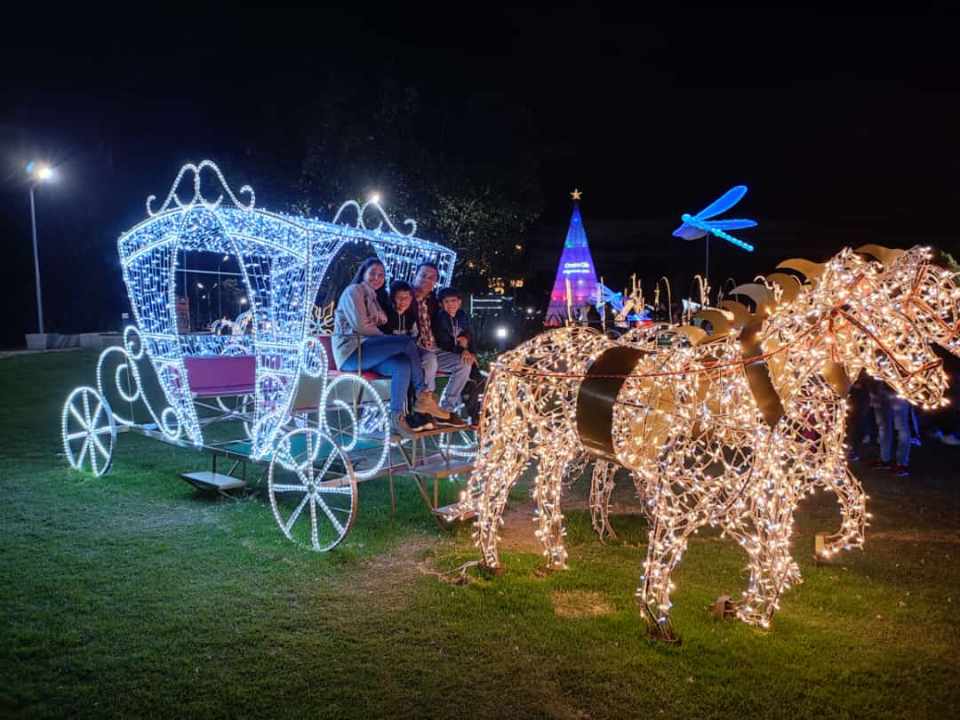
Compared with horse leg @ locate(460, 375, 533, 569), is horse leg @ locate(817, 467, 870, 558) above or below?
below

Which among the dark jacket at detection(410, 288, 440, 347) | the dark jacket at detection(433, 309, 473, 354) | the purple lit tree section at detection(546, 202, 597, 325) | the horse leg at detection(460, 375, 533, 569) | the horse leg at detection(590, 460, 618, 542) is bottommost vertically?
the horse leg at detection(590, 460, 618, 542)

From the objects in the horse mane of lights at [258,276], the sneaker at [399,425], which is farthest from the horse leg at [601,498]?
the horse mane of lights at [258,276]

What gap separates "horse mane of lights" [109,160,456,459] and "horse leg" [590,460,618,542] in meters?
2.64

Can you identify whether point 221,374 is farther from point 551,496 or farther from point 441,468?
point 551,496

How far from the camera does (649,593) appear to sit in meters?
4.20

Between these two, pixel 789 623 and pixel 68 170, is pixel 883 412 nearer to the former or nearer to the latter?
pixel 789 623

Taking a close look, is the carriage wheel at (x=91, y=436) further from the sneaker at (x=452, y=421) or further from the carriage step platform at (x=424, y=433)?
the sneaker at (x=452, y=421)

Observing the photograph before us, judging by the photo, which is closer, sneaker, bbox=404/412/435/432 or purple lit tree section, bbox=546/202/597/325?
sneaker, bbox=404/412/435/432

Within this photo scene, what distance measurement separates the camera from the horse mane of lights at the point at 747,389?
3797mm

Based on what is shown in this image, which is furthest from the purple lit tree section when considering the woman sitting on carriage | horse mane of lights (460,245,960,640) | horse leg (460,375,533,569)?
horse mane of lights (460,245,960,640)

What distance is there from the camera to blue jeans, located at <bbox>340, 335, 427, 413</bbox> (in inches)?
237

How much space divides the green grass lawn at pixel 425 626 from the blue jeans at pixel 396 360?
51.3 inches

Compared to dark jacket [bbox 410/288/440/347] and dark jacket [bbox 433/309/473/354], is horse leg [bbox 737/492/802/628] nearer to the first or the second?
dark jacket [bbox 433/309/473/354]

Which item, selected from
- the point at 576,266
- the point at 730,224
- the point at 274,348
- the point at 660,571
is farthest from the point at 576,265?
the point at 660,571
